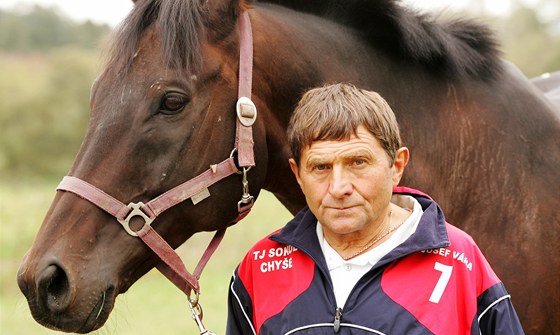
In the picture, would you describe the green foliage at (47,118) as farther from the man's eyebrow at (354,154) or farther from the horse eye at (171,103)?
the man's eyebrow at (354,154)

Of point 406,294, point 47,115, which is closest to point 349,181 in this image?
point 406,294

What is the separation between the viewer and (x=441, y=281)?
221 cm

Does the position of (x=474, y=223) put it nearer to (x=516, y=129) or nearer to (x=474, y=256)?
(x=516, y=129)

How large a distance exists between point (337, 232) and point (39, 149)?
92.0 feet

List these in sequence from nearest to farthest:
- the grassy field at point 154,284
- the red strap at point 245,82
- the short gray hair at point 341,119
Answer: the short gray hair at point 341,119 < the red strap at point 245,82 < the grassy field at point 154,284

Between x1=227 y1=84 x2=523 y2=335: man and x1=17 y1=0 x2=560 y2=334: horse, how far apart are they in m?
0.42

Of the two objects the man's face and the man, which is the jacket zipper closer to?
the man

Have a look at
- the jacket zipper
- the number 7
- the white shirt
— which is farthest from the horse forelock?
the number 7

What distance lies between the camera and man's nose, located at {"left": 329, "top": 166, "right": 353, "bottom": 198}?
221 centimetres

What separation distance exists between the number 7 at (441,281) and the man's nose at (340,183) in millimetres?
370

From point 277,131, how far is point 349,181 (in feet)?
2.33

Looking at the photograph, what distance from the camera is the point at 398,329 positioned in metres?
2.16

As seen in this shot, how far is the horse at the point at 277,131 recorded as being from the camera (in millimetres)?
2451

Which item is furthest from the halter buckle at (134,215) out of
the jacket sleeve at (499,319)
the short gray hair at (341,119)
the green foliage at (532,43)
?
the green foliage at (532,43)
